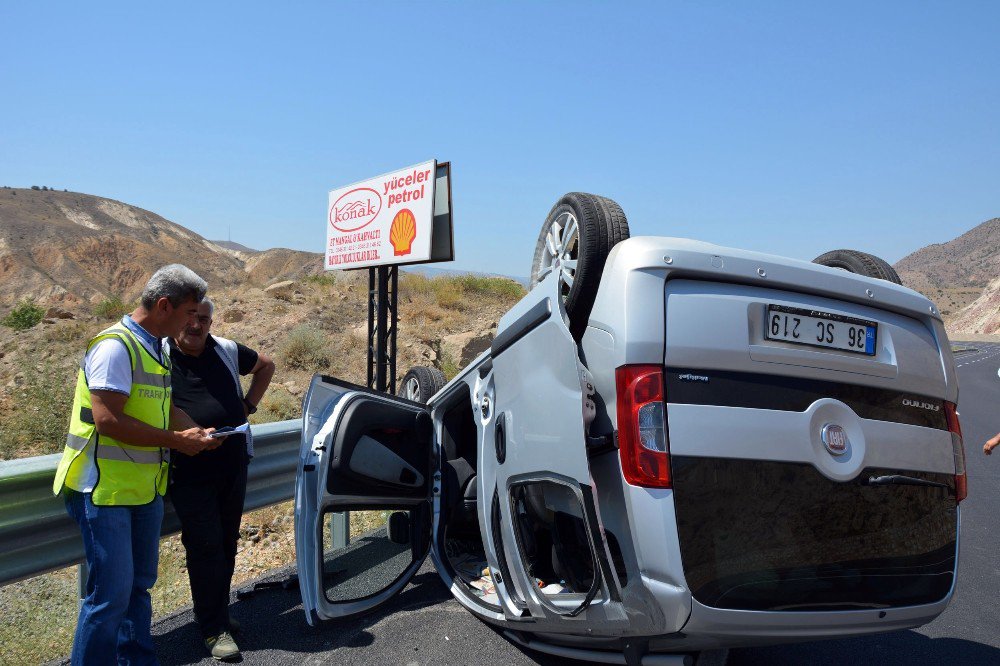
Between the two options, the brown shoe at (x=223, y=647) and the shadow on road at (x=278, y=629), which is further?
the shadow on road at (x=278, y=629)

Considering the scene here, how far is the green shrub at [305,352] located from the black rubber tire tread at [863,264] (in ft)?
46.7

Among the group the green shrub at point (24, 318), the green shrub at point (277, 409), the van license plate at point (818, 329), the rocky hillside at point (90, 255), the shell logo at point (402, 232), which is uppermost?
the rocky hillside at point (90, 255)

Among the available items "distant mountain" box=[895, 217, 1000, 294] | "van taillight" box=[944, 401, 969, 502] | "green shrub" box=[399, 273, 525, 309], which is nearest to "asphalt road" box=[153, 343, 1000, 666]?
"van taillight" box=[944, 401, 969, 502]

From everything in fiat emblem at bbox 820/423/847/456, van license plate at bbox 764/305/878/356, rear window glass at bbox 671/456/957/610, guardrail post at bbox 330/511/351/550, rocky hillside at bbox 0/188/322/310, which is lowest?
guardrail post at bbox 330/511/351/550

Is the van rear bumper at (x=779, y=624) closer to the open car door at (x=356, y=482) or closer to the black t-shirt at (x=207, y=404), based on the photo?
the open car door at (x=356, y=482)

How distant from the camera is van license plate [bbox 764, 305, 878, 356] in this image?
9.06ft

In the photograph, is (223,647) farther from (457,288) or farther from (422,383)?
(457,288)

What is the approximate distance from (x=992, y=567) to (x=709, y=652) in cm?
347

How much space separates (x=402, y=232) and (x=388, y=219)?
1.45 ft

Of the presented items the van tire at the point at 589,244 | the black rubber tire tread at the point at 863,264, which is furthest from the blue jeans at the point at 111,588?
the black rubber tire tread at the point at 863,264

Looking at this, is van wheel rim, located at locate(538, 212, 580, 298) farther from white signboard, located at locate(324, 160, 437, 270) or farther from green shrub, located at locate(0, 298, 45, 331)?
green shrub, located at locate(0, 298, 45, 331)

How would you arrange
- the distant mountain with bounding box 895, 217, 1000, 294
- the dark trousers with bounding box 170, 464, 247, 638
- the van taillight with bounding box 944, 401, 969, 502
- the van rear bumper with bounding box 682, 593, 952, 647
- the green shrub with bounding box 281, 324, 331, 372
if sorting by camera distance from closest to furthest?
the van rear bumper with bounding box 682, 593, 952, 647
the van taillight with bounding box 944, 401, 969, 502
the dark trousers with bounding box 170, 464, 247, 638
the green shrub with bounding box 281, 324, 331, 372
the distant mountain with bounding box 895, 217, 1000, 294

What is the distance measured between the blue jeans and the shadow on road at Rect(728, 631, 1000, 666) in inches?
112

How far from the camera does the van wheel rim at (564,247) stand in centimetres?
358
